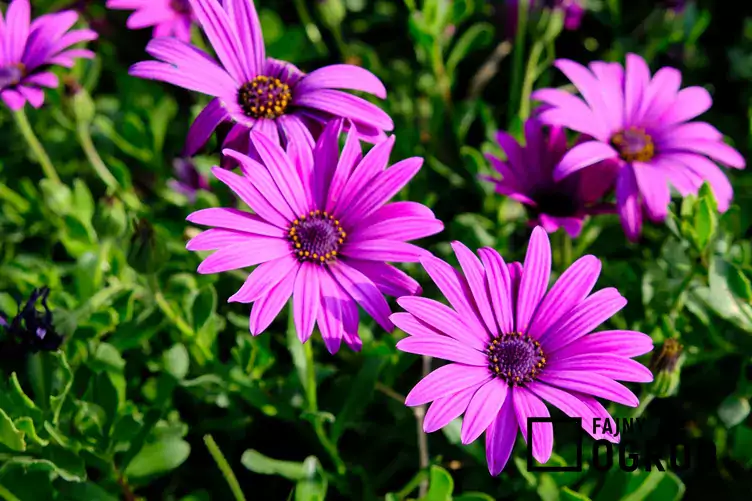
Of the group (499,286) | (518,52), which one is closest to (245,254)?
(499,286)

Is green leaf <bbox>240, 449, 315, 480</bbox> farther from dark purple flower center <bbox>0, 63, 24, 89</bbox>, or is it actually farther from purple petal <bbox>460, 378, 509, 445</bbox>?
dark purple flower center <bbox>0, 63, 24, 89</bbox>

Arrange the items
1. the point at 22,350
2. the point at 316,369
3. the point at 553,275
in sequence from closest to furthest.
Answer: the point at 22,350
the point at 316,369
the point at 553,275

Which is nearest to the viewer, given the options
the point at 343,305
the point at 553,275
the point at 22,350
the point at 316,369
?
the point at 343,305

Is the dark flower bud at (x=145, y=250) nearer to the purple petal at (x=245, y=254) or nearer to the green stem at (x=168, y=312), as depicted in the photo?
the green stem at (x=168, y=312)

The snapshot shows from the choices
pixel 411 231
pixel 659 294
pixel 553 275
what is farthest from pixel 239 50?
pixel 659 294

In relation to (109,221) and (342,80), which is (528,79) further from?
(109,221)

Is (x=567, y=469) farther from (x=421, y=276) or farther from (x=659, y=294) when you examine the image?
(x=421, y=276)
